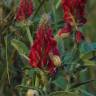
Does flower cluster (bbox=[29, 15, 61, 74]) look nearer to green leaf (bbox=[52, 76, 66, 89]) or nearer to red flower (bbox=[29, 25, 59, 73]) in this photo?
red flower (bbox=[29, 25, 59, 73])

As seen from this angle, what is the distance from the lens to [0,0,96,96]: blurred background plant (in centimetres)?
140

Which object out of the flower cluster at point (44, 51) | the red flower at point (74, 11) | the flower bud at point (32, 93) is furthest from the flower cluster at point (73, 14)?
the flower bud at point (32, 93)

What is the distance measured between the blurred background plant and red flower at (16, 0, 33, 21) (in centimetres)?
2

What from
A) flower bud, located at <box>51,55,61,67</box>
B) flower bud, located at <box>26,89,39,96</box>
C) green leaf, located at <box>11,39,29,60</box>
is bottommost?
flower bud, located at <box>26,89,39,96</box>

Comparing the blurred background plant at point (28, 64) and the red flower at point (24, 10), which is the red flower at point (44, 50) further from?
the red flower at point (24, 10)

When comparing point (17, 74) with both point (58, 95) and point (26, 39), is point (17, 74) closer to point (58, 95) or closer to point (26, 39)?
point (26, 39)

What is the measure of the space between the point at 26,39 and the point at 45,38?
202 millimetres

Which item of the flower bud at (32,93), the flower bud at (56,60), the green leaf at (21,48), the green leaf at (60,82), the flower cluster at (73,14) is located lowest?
the flower bud at (32,93)

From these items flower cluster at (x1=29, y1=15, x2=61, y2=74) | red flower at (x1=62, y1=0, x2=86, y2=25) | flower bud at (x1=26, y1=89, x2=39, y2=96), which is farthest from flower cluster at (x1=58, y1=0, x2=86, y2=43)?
flower bud at (x1=26, y1=89, x2=39, y2=96)

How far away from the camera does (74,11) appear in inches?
56.6

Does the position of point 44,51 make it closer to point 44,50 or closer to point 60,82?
point 44,50

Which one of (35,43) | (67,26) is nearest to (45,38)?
(35,43)

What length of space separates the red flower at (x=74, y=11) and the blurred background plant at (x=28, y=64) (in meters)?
0.09

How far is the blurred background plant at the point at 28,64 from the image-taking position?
140 cm
